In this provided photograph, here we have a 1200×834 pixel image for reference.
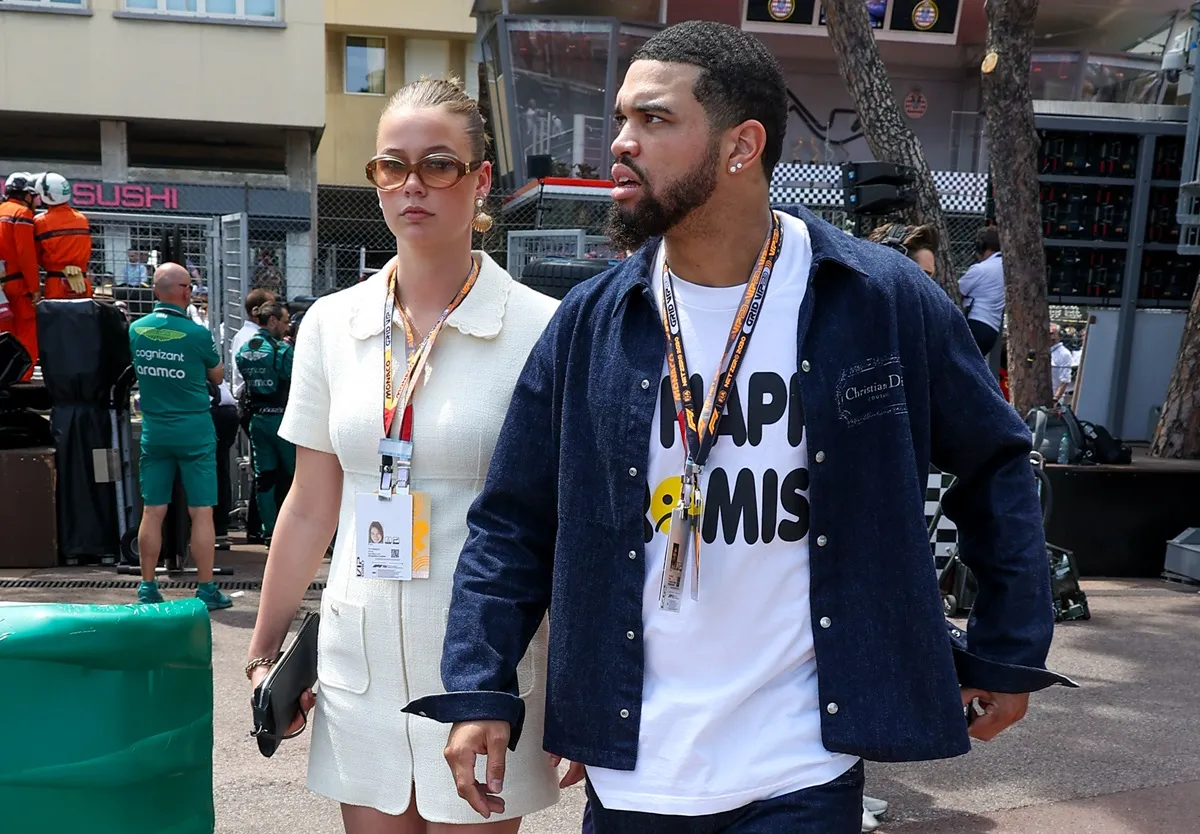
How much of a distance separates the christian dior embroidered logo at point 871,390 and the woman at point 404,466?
2.37ft

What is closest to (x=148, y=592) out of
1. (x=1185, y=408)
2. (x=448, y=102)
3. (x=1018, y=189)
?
(x=448, y=102)

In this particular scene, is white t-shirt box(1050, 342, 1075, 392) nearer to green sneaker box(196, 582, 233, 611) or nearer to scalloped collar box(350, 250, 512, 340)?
green sneaker box(196, 582, 233, 611)

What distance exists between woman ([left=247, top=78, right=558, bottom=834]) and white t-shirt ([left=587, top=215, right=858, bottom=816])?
409 millimetres

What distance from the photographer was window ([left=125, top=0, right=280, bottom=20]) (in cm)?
2430

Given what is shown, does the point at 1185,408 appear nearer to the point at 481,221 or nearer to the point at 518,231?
the point at 518,231

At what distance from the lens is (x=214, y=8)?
24531 millimetres

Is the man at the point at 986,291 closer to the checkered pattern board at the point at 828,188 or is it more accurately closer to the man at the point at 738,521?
the checkered pattern board at the point at 828,188

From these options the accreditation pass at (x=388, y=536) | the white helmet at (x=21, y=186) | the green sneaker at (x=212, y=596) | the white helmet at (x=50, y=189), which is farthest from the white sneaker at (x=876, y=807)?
the white helmet at (x=21, y=186)

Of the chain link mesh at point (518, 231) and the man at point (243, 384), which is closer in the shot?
the man at point (243, 384)

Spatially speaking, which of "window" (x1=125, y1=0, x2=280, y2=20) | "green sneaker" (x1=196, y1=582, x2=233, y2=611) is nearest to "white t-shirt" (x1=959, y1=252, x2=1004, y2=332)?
"green sneaker" (x1=196, y1=582, x2=233, y2=611)

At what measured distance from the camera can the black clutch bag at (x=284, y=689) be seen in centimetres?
228

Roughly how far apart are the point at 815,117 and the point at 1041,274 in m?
14.6

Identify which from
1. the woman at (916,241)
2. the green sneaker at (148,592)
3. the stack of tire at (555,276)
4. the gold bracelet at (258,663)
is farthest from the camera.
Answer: the green sneaker at (148,592)

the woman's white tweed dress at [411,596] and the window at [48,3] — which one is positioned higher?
the window at [48,3]
